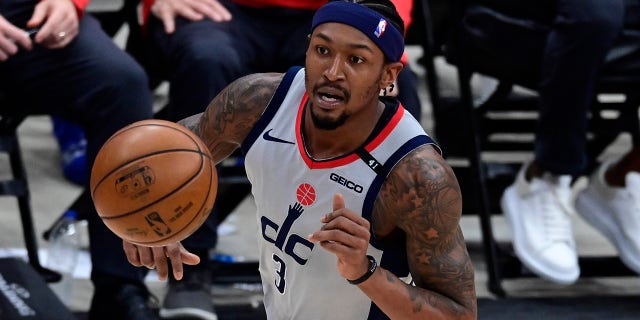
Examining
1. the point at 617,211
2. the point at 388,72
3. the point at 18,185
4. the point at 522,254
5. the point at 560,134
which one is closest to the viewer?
the point at 388,72

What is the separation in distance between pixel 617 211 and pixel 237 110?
7.38ft

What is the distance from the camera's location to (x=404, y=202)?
2.90 meters

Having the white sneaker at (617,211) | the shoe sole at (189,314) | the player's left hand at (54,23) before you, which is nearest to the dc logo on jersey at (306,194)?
the shoe sole at (189,314)

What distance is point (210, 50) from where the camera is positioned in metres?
4.21

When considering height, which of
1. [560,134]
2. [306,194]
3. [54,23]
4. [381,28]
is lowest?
[560,134]

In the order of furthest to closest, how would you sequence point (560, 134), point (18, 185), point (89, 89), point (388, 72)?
point (560, 134)
point (18, 185)
point (89, 89)
point (388, 72)

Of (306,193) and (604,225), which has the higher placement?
(306,193)

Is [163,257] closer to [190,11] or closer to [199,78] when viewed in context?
[199,78]

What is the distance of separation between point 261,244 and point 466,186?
203cm

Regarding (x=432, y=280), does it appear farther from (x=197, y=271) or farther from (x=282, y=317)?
(x=197, y=271)

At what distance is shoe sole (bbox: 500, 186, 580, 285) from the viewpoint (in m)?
4.61

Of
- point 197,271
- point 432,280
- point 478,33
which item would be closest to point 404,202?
point 432,280

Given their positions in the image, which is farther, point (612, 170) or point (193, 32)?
point (612, 170)

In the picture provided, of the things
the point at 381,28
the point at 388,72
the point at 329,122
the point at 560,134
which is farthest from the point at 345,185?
the point at 560,134
